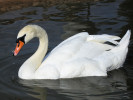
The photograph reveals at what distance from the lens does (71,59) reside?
6641mm

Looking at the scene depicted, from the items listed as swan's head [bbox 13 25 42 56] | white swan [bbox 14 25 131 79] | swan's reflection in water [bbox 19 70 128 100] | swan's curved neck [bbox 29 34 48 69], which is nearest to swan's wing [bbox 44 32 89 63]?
white swan [bbox 14 25 131 79]

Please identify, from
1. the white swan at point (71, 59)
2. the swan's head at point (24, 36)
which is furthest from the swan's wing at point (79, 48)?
the swan's head at point (24, 36)

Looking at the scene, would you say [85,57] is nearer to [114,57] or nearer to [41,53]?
[114,57]

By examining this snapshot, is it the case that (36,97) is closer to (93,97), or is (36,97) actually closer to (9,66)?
(93,97)

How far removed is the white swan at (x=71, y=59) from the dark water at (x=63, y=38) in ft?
0.44

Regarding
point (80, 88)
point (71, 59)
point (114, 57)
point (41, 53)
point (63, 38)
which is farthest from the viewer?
point (63, 38)

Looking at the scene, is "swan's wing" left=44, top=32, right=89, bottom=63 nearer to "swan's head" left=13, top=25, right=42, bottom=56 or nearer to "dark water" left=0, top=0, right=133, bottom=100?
"dark water" left=0, top=0, right=133, bottom=100

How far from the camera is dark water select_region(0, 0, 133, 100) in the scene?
20.0ft

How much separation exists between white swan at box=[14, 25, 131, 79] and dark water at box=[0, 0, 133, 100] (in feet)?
0.44

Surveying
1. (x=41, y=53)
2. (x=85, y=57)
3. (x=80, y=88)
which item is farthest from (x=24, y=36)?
(x=80, y=88)

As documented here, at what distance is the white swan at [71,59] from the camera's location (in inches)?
258

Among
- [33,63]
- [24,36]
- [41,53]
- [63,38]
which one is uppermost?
[24,36]

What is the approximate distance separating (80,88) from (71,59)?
2.03ft

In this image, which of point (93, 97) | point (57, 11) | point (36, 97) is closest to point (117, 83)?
point (93, 97)
